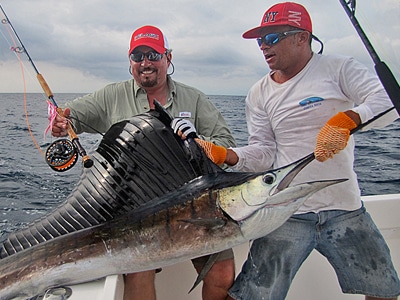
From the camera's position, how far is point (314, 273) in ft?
7.82

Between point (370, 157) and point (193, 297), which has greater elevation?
point (193, 297)

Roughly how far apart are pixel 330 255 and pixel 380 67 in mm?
812

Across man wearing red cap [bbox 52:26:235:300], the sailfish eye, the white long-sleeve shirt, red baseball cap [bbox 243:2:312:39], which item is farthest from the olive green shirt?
the sailfish eye

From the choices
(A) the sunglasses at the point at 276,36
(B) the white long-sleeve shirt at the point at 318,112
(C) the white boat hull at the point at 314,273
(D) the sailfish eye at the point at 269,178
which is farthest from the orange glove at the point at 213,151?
(C) the white boat hull at the point at 314,273

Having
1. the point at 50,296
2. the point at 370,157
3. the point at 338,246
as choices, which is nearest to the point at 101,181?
the point at 50,296

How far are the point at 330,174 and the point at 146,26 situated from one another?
1369 millimetres

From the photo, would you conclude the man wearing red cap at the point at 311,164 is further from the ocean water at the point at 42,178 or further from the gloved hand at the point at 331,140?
the ocean water at the point at 42,178

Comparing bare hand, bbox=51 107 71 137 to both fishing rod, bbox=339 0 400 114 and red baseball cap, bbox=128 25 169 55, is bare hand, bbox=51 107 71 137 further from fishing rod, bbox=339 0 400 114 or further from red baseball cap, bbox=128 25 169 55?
fishing rod, bbox=339 0 400 114

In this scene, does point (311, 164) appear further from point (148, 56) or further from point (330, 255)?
point (148, 56)

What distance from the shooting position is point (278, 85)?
1877mm

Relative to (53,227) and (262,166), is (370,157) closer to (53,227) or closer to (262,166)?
(262,166)

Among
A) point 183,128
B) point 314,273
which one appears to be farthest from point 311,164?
point 314,273

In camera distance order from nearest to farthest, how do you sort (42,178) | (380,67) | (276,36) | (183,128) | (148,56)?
(380,67) < (183,128) < (276,36) < (148,56) < (42,178)

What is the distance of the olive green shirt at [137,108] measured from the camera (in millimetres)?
2305
